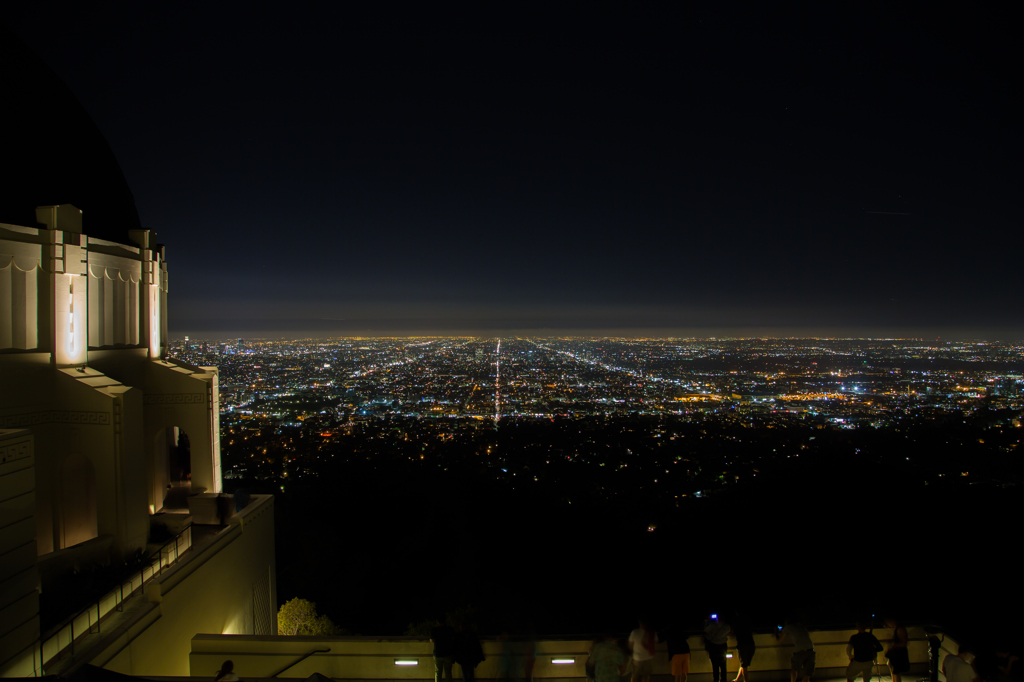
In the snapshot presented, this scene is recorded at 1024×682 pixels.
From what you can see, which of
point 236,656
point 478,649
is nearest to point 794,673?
point 478,649

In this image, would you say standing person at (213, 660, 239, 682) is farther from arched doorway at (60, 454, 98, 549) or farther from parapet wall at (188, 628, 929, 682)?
arched doorway at (60, 454, 98, 549)

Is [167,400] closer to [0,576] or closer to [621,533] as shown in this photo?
[0,576]

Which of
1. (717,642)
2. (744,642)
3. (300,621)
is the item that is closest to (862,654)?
(744,642)

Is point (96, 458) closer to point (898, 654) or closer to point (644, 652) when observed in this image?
point (644, 652)

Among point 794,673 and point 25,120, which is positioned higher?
point 25,120

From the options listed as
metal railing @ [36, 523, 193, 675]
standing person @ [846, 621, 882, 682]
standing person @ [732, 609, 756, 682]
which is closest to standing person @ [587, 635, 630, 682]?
standing person @ [732, 609, 756, 682]
